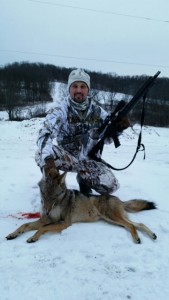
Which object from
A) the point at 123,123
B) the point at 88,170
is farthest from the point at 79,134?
the point at 123,123

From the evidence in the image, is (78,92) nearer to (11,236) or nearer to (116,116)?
(116,116)

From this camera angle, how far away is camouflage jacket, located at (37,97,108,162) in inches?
191

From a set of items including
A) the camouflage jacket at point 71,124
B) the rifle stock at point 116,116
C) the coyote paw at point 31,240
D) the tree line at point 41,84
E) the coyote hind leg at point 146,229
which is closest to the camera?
the coyote paw at point 31,240

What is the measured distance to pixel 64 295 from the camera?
9.48 feet

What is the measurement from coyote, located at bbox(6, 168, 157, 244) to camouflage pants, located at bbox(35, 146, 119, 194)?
0.56m

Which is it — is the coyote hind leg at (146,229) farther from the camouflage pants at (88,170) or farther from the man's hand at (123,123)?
the man's hand at (123,123)

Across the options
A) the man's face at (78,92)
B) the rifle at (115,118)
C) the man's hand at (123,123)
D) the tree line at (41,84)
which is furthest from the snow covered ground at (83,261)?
the tree line at (41,84)

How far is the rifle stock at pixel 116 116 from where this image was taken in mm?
5039

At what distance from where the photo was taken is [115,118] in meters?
5.17

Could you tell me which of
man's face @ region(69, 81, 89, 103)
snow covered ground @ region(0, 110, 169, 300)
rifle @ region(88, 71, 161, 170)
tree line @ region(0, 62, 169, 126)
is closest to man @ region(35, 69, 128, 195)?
man's face @ region(69, 81, 89, 103)

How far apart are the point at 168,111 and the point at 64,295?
→ 39.3 m

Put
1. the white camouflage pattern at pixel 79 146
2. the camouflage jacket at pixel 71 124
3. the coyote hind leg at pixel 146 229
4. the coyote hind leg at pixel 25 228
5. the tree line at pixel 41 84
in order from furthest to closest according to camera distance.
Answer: the tree line at pixel 41 84 < the white camouflage pattern at pixel 79 146 < the camouflage jacket at pixel 71 124 < the coyote hind leg at pixel 146 229 < the coyote hind leg at pixel 25 228

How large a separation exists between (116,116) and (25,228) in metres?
2.40

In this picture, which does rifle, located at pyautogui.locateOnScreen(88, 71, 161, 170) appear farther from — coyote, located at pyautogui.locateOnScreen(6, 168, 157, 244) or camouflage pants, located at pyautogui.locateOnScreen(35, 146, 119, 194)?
coyote, located at pyautogui.locateOnScreen(6, 168, 157, 244)
